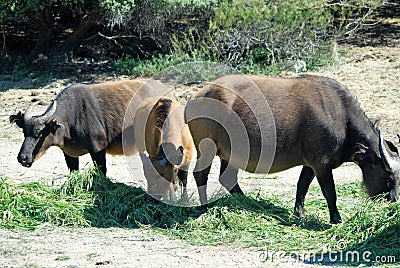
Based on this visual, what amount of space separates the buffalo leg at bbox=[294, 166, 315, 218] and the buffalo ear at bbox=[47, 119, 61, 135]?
325cm

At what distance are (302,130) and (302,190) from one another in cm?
80

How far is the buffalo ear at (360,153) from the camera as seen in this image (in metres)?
9.42

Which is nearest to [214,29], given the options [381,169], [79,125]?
[79,125]

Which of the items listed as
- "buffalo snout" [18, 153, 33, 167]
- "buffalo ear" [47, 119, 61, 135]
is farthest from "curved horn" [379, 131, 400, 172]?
"buffalo snout" [18, 153, 33, 167]

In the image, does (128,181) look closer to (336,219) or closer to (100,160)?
(100,160)

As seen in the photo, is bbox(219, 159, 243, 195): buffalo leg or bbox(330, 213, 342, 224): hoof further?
bbox(219, 159, 243, 195): buffalo leg

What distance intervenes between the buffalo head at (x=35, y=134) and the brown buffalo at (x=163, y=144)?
1.17 meters

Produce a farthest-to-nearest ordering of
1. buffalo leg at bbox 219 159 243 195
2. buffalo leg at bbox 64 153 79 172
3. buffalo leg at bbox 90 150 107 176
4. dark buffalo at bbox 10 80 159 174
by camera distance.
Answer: buffalo leg at bbox 64 153 79 172 → buffalo leg at bbox 90 150 107 176 → dark buffalo at bbox 10 80 159 174 → buffalo leg at bbox 219 159 243 195

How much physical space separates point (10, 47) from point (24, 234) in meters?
12.4

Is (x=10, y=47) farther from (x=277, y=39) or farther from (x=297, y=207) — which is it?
(x=297, y=207)

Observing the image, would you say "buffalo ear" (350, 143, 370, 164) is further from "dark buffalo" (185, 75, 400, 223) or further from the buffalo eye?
the buffalo eye

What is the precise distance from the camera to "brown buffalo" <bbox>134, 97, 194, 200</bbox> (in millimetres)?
9484

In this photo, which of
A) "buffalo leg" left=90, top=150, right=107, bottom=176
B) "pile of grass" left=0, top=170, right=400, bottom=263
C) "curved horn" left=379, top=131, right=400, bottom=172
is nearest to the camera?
"pile of grass" left=0, top=170, right=400, bottom=263

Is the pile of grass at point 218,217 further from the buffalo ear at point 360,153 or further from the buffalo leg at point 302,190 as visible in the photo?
the buffalo ear at point 360,153
